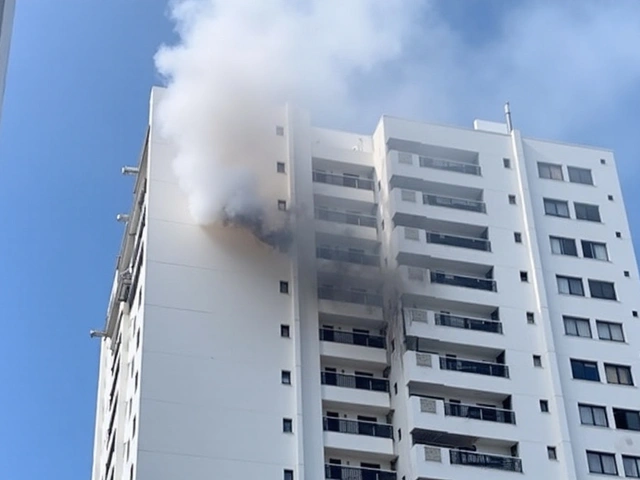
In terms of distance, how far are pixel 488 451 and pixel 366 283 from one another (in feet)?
29.0

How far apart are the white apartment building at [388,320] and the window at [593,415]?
0.30ft

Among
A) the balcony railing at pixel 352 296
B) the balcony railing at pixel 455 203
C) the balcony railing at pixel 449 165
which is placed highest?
the balcony railing at pixel 449 165

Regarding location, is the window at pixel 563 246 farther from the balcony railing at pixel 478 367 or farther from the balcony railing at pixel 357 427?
the balcony railing at pixel 357 427

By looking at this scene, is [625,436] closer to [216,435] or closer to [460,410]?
[460,410]

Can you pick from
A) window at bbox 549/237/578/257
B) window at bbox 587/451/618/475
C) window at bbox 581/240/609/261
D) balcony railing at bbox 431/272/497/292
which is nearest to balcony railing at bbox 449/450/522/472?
window at bbox 587/451/618/475

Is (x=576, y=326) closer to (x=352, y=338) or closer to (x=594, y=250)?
(x=594, y=250)

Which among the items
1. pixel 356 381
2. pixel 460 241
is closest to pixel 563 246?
pixel 460 241

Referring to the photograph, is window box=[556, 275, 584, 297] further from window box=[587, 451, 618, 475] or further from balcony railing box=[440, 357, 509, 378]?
window box=[587, 451, 618, 475]

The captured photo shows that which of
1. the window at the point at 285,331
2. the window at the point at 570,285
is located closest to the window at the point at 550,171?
the window at the point at 570,285

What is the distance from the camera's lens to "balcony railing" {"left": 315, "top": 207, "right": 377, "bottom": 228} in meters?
53.2

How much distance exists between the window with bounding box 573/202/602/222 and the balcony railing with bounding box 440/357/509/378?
32.0 ft

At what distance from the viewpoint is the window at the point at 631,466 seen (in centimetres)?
4862

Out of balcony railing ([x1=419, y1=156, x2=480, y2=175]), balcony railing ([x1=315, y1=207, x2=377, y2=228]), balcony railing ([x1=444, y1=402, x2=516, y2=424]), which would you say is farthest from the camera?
balcony railing ([x1=419, y1=156, x2=480, y2=175])

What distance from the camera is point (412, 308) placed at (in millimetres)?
50656
